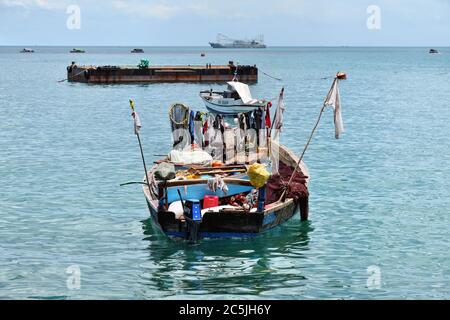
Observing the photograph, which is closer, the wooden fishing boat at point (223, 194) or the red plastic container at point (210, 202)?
the wooden fishing boat at point (223, 194)

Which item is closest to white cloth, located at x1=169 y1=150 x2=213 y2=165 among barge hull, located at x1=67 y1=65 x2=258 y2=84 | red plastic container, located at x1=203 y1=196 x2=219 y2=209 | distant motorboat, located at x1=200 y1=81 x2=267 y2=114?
red plastic container, located at x1=203 y1=196 x2=219 y2=209

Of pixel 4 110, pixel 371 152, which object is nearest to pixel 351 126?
pixel 371 152

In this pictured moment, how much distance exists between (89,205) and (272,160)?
355 inches

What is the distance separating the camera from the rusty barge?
119 meters

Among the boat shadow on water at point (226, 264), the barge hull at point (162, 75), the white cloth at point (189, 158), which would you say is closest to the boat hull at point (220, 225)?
the boat shadow on water at point (226, 264)

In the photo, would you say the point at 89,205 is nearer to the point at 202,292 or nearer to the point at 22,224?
the point at 22,224

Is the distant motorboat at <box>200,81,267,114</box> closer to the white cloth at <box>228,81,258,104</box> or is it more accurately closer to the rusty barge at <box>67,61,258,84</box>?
the white cloth at <box>228,81,258,104</box>

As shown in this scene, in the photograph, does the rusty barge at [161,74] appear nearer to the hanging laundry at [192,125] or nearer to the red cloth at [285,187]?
the hanging laundry at [192,125]

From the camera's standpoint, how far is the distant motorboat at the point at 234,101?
68750mm

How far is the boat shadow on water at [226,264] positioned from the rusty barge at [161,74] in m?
93.5

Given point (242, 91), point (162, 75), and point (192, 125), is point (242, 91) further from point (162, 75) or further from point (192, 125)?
point (162, 75)

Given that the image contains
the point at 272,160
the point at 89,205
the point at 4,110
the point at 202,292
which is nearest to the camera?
the point at 202,292

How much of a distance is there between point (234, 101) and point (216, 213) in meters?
45.6

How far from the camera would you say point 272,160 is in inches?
1394
